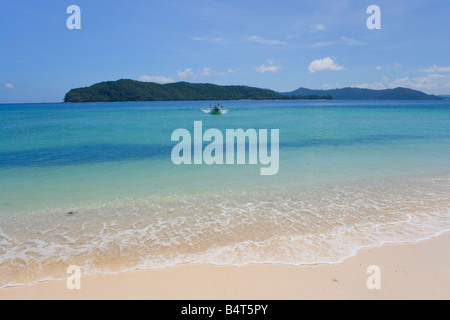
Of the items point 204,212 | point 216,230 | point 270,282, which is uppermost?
point 204,212

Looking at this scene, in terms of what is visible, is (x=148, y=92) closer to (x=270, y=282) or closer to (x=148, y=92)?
(x=148, y=92)

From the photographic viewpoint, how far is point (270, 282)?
405 centimetres

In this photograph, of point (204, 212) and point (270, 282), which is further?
point (204, 212)

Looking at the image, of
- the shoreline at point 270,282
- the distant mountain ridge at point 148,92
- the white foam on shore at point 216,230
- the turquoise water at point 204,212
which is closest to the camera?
the shoreline at point 270,282

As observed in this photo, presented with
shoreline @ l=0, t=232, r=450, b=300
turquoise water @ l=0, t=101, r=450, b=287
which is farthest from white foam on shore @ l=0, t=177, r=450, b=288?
shoreline @ l=0, t=232, r=450, b=300

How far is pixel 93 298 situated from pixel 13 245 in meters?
2.61

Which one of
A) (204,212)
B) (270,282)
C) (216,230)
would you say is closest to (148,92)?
(204,212)

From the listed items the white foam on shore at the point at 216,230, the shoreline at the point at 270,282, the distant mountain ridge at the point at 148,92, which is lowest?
the shoreline at the point at 270,282

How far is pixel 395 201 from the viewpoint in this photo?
7.29m

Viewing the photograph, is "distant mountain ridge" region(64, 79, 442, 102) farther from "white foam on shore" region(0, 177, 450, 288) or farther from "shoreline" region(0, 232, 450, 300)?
"shoreline" region(0, 232, 450, 300)

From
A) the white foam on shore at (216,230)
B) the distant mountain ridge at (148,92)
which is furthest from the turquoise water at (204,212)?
the distant mountain ridge at (148,92)

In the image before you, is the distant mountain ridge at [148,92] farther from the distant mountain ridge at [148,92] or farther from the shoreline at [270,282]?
the shoreline at [270,282]

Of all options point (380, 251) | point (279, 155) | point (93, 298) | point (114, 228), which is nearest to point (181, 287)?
point (93, 298)

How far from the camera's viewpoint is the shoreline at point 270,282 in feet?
12.5
